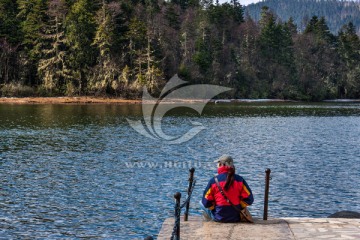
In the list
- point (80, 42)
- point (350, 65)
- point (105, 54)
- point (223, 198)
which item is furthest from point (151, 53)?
point (223, 198)

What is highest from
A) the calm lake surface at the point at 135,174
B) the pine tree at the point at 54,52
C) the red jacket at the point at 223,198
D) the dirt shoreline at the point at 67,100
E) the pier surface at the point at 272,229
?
the pine tree at the point at 54,52

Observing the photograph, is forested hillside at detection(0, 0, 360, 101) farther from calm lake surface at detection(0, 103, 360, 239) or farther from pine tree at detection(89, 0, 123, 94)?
calm lake surface at detection(0, 103, 360, 239)

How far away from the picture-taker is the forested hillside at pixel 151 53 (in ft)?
316

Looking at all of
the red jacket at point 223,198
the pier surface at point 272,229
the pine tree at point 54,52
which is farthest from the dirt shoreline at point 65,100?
the red jacket at point 223,198

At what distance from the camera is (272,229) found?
11906 mm

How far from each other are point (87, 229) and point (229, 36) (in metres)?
135

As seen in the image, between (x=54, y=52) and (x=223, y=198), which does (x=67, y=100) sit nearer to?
(x=54, y=52)

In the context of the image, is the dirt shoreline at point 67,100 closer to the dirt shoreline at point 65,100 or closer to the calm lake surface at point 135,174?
the dirt shoreline at point 65,100

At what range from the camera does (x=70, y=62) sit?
317ft

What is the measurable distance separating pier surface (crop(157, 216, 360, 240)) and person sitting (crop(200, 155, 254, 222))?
276 mm

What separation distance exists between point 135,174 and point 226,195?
578 inches

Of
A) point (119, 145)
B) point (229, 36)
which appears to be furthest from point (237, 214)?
point (229, 36)

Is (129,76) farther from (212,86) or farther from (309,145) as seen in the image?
(309,145)

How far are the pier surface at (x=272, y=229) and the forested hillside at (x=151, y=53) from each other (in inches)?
3330
